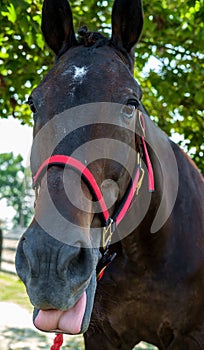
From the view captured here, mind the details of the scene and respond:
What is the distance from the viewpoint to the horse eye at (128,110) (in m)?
2.40

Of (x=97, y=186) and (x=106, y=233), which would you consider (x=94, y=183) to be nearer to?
(x=97, y=186)

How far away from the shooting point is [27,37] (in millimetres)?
5266

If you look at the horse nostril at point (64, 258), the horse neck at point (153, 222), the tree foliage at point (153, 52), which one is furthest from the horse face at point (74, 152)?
the tree foliage at point (153, 52)

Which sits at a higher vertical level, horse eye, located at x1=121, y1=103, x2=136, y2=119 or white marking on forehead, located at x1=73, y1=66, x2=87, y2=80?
white marking on forehead, located at x1=73, y1=66, x2=87, y2=80

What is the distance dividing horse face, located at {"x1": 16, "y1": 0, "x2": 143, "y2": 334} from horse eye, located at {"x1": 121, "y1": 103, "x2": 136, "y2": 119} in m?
0.01

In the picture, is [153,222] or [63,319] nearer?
[63,319]

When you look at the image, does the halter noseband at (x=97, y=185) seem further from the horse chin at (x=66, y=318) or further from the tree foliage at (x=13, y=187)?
the tree foliage at (x=13, y=187)

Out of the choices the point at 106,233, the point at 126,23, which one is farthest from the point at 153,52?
the point at 106,233

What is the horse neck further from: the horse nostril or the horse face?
the horse nostril

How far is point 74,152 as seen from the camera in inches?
83.8

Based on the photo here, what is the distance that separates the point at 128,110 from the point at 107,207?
1.65ft

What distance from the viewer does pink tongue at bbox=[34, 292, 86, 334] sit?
1.98m

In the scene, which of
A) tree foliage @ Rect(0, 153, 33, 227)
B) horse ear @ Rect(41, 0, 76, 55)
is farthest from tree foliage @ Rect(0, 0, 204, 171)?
tree foliage @ Rect(0, 153, 33, 227)

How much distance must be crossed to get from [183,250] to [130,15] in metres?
1.52
